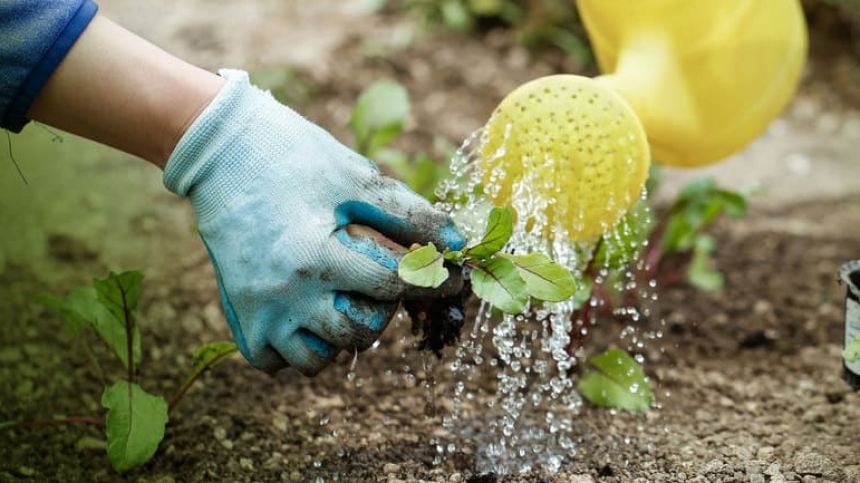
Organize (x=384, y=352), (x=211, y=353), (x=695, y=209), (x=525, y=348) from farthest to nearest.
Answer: (x=695, y=209), (x=384, y=352), (x=525, y=348), (x=211, y=353)

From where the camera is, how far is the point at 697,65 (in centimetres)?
132

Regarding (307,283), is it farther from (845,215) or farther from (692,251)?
(845,215)

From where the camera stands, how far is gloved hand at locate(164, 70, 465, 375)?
1.05 m

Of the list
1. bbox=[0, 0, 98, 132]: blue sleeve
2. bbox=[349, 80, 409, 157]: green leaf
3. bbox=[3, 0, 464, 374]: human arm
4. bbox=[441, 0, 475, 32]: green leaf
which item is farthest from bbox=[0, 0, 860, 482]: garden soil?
bbox=[0, 0, 98, 132]: blue sleeve

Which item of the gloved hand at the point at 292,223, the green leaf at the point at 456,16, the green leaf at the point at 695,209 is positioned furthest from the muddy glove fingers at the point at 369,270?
the green leaf at the point at 456,16

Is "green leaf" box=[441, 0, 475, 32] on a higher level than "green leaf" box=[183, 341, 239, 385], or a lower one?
lower

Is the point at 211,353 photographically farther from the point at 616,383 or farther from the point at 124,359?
the point at 616,383

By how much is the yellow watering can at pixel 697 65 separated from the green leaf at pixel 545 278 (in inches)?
14.1

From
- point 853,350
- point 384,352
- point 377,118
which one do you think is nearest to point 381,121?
point 377,118

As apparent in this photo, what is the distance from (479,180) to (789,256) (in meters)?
1.07

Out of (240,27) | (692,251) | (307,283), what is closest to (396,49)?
(240,27)

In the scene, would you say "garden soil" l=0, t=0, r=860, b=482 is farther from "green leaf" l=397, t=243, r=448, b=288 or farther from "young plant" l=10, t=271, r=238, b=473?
"green leaf" l=397, t=243, r=448, b=288

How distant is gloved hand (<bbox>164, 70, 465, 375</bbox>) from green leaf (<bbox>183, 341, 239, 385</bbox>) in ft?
0.38

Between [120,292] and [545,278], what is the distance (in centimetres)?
58
